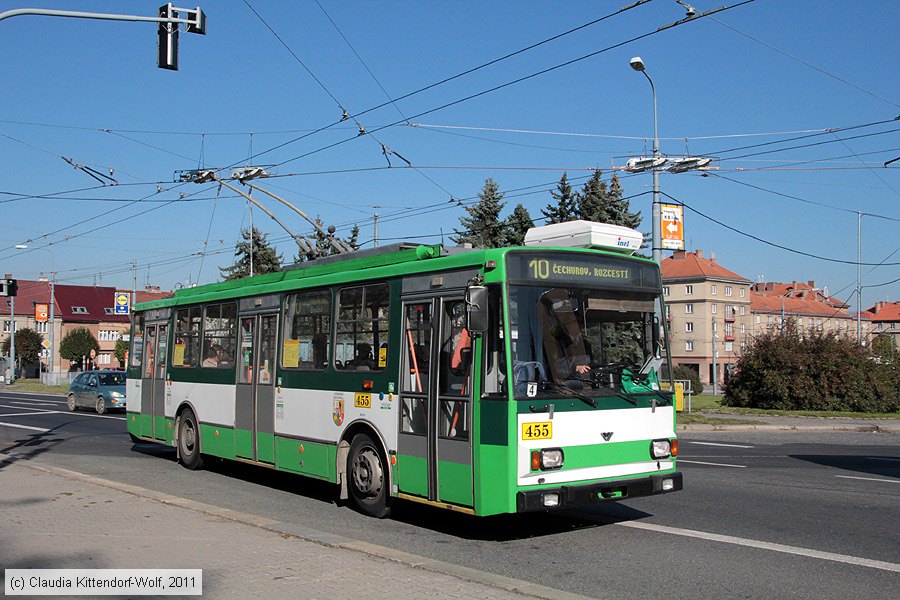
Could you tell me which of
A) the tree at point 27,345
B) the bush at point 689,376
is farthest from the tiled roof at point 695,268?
Result: the tree at point 27,345

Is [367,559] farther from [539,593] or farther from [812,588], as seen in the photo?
[812,588]

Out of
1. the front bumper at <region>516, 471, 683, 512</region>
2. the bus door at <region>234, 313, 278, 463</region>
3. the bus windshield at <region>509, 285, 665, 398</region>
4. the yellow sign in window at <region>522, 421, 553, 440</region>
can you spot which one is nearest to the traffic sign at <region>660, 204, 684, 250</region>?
the bus door at <region>234, 313, 278, 463</region>

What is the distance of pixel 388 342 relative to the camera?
32.5 ft

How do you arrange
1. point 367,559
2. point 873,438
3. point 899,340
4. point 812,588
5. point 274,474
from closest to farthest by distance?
1. point 812,588
2. point 367,559
3. point 274,474
4. point 873,438
5. point 899,340

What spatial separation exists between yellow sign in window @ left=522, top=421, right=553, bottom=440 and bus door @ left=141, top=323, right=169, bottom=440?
9.73m

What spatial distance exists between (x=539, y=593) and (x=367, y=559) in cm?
170

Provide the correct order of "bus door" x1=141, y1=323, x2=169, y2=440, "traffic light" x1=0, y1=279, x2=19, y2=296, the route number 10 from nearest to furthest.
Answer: the route number 10 < "bus door" x1=141, y1=323, x2=169, y2=440 < "traffic light" x1=0, y1=279, x2=19, y2=296

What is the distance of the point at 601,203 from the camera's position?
121ft

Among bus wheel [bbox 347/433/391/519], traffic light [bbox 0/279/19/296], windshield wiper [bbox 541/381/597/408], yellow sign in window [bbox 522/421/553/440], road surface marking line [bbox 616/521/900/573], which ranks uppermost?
traffic light [bbox 0/279/19/296]

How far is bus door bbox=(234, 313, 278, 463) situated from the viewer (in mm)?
12406

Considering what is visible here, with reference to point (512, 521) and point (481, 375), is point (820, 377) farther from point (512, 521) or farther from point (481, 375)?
point (481, 375)

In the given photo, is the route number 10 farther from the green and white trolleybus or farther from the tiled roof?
the tiled roof

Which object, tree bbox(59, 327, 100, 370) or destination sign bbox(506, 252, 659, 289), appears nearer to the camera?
destination sign bbox(506, 252, 659, 289)

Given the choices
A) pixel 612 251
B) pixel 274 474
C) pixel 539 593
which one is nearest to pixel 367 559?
pixel 539 593
